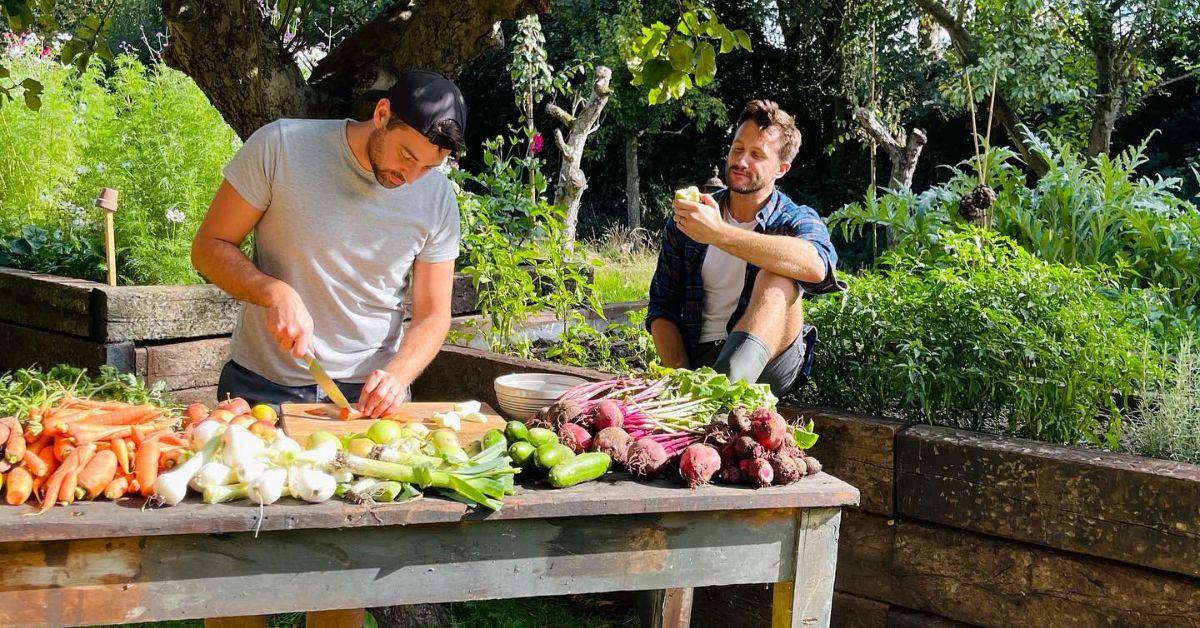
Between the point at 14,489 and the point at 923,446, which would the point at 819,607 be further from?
the point at 14,489

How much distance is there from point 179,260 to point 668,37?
3.32 metres

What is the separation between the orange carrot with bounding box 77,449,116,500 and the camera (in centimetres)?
184

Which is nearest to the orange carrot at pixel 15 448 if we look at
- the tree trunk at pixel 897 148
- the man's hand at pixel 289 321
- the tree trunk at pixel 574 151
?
the man's hand at pixel 289 321

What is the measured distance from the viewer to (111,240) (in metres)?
4.56

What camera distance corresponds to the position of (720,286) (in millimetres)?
3662

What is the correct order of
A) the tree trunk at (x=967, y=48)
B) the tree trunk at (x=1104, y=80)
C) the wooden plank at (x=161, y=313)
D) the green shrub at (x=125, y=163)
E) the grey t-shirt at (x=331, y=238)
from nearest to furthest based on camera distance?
the grey t-shirt at (x=331, y=238)
the wooden plank at (x=161, y=313)
the green shrub at (x=125, y=163)
the tree trunk at (x=967, y=48)
the tree trunk at (x=1104, y=80)

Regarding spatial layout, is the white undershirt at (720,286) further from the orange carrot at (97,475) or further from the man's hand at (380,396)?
the orange carrot at (97,475)

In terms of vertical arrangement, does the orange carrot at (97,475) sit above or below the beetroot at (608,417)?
below

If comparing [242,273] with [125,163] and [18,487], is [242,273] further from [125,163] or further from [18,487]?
[125,163]

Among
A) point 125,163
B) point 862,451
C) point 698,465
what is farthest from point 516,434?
point 125,163

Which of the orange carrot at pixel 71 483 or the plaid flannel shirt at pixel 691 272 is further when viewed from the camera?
the plaid flannel shirt at pixel 691 272

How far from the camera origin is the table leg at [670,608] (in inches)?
121

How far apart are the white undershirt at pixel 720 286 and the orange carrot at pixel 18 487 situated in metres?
2.31

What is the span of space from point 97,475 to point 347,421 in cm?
74
